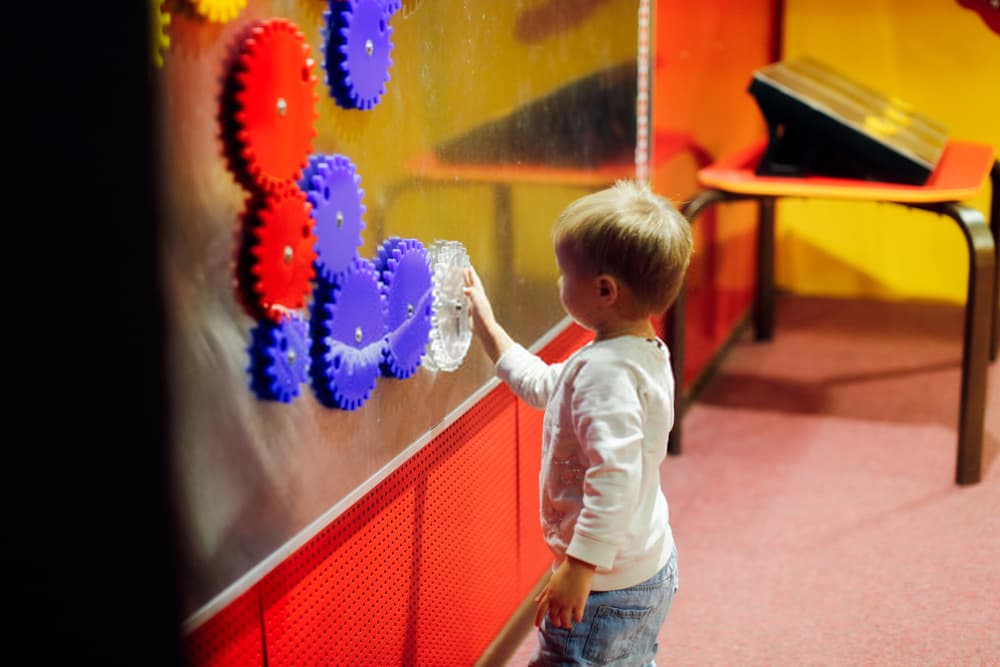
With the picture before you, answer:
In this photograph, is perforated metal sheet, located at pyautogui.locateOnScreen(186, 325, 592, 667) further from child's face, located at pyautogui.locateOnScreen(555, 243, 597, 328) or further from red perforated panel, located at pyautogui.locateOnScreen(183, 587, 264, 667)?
child's face, located at pyautogui.locateOnScreen(555, 243, 597, 328)

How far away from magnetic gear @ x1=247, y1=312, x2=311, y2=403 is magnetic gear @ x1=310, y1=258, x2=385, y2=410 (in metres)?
0.05

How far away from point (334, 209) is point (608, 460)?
0.47 meters

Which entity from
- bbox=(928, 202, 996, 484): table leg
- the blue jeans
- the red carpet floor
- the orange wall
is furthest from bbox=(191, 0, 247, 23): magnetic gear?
bbox=(928, 202, 996, 484): table leg

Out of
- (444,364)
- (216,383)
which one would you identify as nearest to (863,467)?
(444,364)

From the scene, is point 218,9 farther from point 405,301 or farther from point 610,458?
point 610,458

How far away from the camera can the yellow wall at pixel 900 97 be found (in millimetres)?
4844

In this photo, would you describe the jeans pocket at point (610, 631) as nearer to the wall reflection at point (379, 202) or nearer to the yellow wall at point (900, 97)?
the wall reflection at point (379, 202)

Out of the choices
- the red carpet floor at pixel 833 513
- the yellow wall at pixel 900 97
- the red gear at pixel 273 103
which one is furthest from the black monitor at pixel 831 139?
the red gear at pixel 273 103

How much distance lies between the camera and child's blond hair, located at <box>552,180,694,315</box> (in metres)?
1.51

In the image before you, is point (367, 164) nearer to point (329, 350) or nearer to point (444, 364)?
point (329, 350)

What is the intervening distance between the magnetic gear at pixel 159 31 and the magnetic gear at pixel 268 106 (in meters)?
0.11

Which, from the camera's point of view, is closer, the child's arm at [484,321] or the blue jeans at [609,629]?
the blue jeans at [609,629]

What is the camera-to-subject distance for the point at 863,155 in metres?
3.24

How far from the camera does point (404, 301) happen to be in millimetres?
1695
